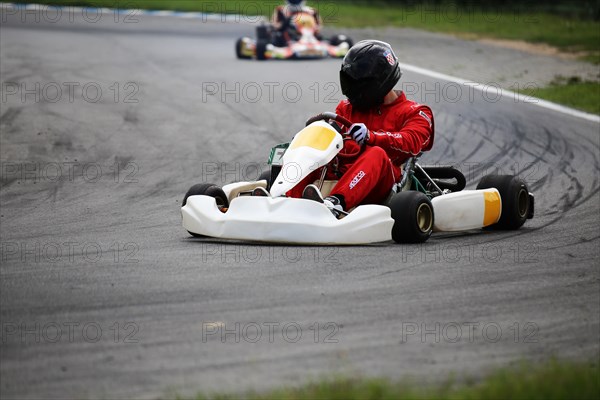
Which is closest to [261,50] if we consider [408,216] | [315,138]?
[315,138]

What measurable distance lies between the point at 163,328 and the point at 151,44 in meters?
15.1

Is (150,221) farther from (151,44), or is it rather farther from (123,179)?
(151,44)

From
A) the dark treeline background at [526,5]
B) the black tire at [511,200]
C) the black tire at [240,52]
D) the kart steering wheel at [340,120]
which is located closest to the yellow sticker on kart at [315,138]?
the kart steering wheel at [340,120]

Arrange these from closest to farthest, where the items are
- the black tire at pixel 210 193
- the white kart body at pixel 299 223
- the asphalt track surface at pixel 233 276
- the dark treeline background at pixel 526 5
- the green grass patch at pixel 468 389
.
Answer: the green grass patch at pixel 468 389 < the asphalt track surface at pixel 233 276 < the white kart body at pixel 299 223 < the black tire at pixel 210 193 < the dark treeline background at pixel 526 5

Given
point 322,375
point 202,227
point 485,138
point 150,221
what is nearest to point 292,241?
point 202,227

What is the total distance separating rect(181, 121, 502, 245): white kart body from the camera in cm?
623

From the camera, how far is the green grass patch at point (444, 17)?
21.4m

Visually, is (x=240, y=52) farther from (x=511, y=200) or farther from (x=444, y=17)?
(x=511, y=200)

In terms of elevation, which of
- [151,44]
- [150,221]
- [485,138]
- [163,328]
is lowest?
[151,44]

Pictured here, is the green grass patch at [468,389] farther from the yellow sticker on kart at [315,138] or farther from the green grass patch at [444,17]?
the green grass patch at [444,17]

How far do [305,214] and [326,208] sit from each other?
0.40ft

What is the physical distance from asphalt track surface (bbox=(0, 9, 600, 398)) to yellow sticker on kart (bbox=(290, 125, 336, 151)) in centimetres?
73

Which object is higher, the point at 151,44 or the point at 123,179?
the point at 123,179

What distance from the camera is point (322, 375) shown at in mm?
3879
